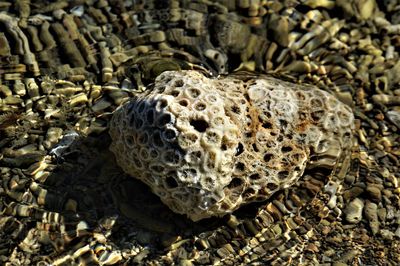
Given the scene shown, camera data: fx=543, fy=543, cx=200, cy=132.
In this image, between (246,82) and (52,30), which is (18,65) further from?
(246,82)

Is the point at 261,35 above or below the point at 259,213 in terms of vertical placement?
above

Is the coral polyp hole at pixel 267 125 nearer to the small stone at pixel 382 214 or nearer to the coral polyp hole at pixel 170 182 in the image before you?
the coral polyp hole at pixel 170 182

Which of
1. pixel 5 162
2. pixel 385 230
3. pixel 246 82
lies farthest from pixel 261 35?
pixel 5 162

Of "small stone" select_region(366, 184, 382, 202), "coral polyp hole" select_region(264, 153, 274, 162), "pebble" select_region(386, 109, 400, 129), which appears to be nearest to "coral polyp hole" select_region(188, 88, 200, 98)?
"coral polyp hole" select_region(264, 153, 274, 162)

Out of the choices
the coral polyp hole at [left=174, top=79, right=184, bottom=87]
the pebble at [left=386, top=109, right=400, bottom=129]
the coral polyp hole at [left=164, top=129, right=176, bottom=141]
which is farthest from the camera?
the pebble at [left=386, top=109, right=400, bottom=129]

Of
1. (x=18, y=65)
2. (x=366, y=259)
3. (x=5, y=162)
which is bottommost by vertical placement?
(x=366, y=259)

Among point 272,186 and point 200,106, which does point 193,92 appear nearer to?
point 200,106

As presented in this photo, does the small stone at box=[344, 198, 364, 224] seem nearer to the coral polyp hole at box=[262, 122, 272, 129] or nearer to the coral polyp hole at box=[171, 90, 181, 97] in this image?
the coral polyp hole at box=[262, 122, 272, 129]
